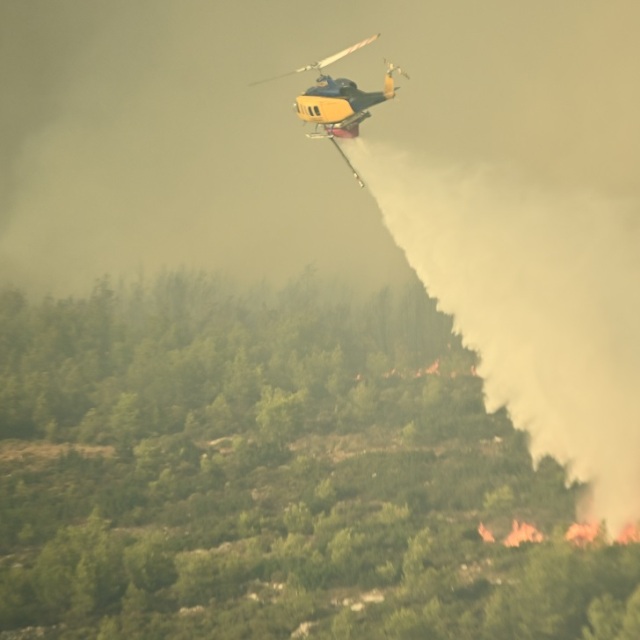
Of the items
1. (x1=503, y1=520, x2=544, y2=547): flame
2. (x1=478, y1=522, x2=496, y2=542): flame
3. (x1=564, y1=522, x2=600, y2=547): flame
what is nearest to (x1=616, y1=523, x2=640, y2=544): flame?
(x1=564, y1=522, x2=600, y2=547): flame

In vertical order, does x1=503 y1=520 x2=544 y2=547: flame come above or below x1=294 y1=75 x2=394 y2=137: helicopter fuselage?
below

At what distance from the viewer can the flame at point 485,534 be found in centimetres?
2816

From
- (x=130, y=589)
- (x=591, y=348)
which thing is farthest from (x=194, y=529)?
(x=591, y=348)

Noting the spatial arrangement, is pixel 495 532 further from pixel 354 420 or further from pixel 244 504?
pixel 354 420

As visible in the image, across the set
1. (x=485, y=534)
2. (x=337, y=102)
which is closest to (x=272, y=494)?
(x=485, y=534)

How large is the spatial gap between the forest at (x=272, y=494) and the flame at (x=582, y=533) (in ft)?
1.44

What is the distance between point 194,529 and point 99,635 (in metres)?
6.19

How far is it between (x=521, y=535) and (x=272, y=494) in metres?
9.65

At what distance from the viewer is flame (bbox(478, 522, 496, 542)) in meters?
28.2

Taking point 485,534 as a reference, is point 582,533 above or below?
below

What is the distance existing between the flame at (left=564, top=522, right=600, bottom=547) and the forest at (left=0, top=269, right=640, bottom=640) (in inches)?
17.3

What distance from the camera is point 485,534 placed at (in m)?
28.5

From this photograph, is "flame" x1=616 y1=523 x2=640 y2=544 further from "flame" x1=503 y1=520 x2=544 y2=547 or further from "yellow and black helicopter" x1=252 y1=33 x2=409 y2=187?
"yellow and black helicopter" x1=252 y1=33 x2=409 y2=187

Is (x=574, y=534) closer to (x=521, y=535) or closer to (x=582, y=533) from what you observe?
(x=582, y=533)
